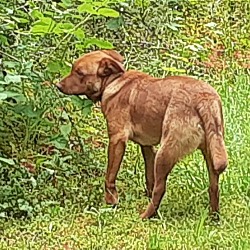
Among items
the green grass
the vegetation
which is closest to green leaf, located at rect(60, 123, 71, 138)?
the vegetation

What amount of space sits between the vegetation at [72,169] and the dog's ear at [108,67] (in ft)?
0.38

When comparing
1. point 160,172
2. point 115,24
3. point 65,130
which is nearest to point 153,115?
point 160,172

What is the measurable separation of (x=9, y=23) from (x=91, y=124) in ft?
5.44

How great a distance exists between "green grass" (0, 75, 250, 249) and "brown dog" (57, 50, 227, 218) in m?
0.14

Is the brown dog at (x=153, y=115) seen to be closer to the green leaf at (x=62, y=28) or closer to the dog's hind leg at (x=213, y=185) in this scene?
the dog's hind leg at (x=213, y=185)

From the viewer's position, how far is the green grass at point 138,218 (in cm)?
520

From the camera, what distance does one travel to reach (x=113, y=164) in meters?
5.75

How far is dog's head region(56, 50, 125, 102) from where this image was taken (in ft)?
19.1

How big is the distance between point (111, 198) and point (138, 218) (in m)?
0.31

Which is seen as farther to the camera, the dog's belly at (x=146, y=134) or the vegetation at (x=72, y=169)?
the dog's belly at (x=146, y=134)

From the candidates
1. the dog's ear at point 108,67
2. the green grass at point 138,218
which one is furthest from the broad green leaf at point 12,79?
the green grass at point 138,218

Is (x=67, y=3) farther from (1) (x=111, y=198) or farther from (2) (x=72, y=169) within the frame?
(1) (x=111, y=198)

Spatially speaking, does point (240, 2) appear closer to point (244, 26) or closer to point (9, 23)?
point (244, 26)

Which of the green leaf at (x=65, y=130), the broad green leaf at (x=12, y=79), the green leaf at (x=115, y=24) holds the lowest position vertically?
the green leaf at (x=65, y=130)
